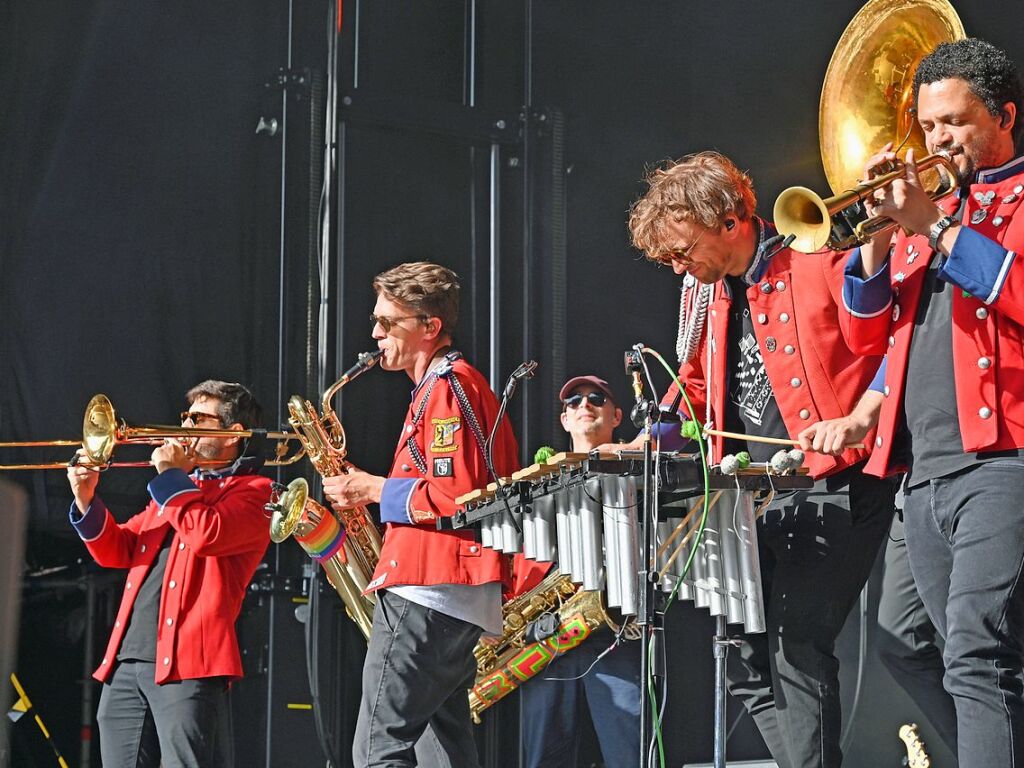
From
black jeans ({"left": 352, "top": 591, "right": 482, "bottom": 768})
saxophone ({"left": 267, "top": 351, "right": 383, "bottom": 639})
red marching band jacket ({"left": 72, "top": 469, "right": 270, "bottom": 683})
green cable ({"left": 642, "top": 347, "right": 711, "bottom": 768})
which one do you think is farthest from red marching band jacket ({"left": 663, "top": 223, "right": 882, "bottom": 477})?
red marching band jacket ({"left": 72, "top": 469, "right": 270, "bottom": 683})

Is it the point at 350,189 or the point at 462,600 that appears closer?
the point at 462,600

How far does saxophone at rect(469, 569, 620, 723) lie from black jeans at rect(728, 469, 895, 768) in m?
1.41

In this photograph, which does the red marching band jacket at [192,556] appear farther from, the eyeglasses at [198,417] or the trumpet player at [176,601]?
the eyeglasses at [198,417]

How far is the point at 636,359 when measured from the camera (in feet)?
9.82

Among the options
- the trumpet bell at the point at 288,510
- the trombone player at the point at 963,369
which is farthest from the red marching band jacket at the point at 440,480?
the trombone player at the point at 963,369

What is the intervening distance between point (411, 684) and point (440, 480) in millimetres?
572

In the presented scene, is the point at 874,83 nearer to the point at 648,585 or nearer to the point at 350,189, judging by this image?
the point at 648,585

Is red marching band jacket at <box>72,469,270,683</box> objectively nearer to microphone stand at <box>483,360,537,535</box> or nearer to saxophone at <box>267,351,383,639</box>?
saxophone at <box>267,351,383,639</box>

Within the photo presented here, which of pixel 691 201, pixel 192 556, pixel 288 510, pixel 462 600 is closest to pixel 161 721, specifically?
pixel 192 556

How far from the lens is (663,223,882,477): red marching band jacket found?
10.6 feet

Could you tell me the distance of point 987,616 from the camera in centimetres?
253

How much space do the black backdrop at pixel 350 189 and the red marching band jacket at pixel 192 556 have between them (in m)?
0.49

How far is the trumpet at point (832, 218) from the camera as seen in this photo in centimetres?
272

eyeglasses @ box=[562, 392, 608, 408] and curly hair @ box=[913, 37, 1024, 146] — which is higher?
curly hair @ box=[913, 37, 1024, 146]
